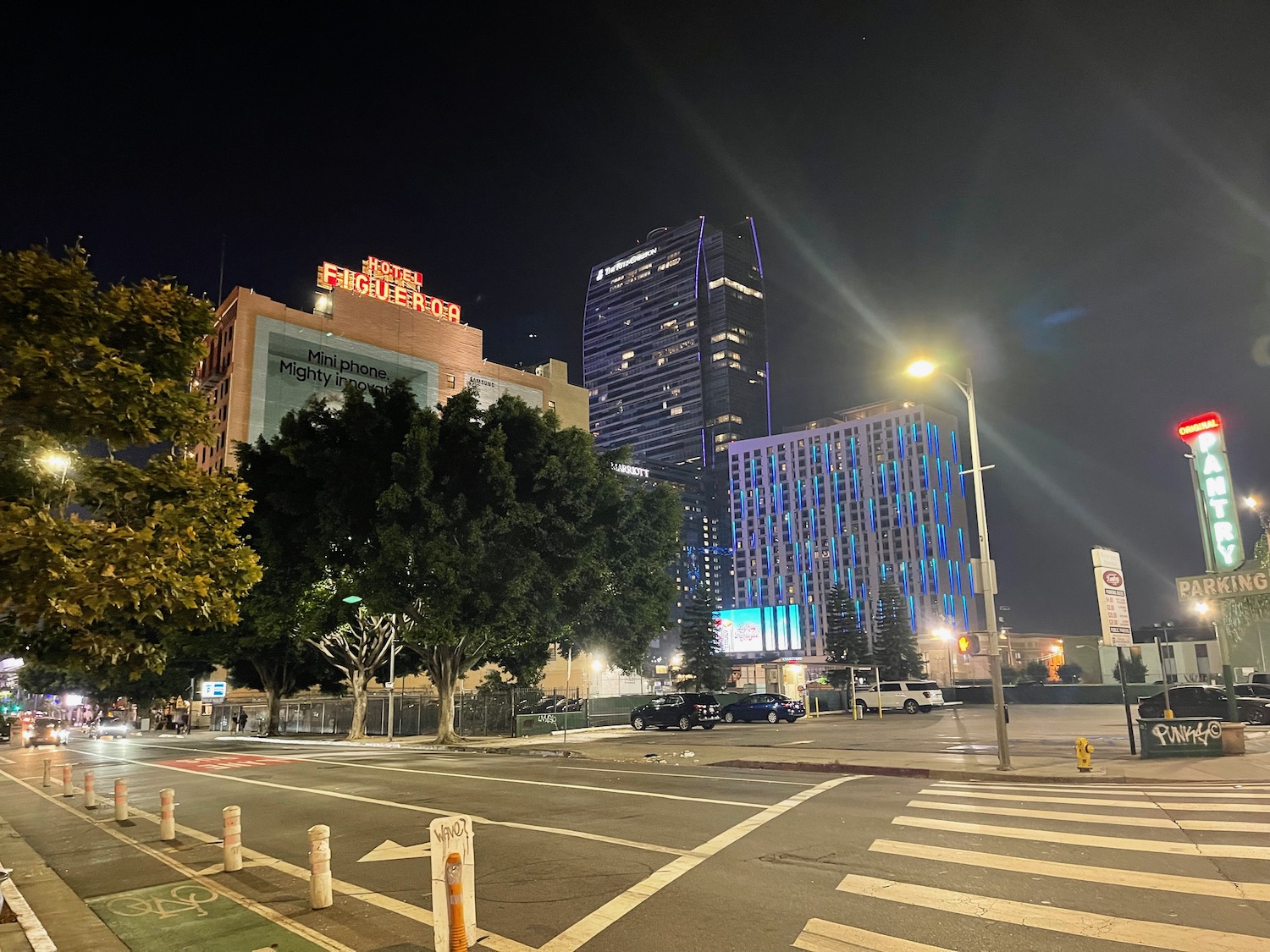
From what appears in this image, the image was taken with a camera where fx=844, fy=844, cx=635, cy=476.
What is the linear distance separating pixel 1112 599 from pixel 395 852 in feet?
58.9

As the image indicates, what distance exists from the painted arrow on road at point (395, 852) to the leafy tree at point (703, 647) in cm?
7337

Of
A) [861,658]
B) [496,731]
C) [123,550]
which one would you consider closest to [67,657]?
[123,550]

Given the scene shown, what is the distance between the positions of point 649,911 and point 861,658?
95559 mm

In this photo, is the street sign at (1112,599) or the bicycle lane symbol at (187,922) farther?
the street sign at (1112,599)

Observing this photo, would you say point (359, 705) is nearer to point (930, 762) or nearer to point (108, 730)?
point (930, 762)

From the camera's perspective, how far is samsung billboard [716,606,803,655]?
94188 mm

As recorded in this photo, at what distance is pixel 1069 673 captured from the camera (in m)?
105

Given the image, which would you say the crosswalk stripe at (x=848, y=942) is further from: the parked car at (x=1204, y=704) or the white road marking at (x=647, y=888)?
the parked car at (x=1204, y=704)

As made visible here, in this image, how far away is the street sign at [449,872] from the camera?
5.93 metres

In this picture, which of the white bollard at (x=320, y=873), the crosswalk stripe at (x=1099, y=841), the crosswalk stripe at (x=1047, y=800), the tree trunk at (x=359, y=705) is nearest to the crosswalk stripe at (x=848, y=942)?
the crosswalk stripe at (x=1099, y=841)

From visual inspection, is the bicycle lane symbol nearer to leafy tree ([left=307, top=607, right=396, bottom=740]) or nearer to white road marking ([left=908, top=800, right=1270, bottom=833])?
white road marking ([left=908, top=800, right=1270, bottom=833])

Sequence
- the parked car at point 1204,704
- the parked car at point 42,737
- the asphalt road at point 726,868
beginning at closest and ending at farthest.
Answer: the asphalt road at point 726,868 < the parked car at point 1204,704 < the parked car at point 42,737

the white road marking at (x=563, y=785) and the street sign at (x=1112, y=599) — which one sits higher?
the street sign at (x=1112, y=599)

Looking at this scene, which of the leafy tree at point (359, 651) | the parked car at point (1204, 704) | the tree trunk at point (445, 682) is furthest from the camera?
the leafy tree at point (359, 651)
